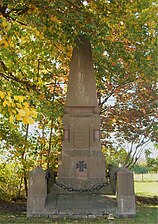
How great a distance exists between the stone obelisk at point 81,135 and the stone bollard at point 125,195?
4.14 feet

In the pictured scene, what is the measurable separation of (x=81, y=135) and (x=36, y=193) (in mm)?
2330

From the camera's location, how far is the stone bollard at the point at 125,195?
6539mm

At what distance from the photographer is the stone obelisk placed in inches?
313

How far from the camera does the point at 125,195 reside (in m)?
6.63

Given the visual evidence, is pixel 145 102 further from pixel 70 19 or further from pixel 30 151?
pixel 70 19

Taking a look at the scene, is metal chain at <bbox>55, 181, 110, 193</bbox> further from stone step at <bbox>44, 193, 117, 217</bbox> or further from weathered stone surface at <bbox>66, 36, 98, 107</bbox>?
weathered stone surface at <bbox>66, 36, 98, 107</bbox>

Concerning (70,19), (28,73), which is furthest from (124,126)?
(70,19)

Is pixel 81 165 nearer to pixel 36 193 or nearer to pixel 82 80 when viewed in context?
pixel 36 193

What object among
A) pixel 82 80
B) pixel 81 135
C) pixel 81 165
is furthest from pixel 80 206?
pixel 82 80

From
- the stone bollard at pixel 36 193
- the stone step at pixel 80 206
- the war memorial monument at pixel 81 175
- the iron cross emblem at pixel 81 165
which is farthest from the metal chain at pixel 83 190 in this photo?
the stone bollard at pixel 36 193

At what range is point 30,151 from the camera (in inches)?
452

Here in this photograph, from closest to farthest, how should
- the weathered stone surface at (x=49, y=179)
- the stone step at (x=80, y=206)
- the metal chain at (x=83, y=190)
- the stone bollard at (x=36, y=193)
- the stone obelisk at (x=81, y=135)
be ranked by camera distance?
1. the stone step at (x=80, y=206)
2. the stone bollard at (x=36, y=193)
3. the metal chain at (x=83, y=190)
4. the weathered stone surface at (x=49, y=179)
5. the stone obelisk at (x=81, y=135)

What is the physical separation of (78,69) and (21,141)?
Result: 383 cm

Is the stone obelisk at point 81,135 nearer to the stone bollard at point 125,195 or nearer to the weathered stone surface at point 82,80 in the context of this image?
the weathered stone surface at point 82,80
